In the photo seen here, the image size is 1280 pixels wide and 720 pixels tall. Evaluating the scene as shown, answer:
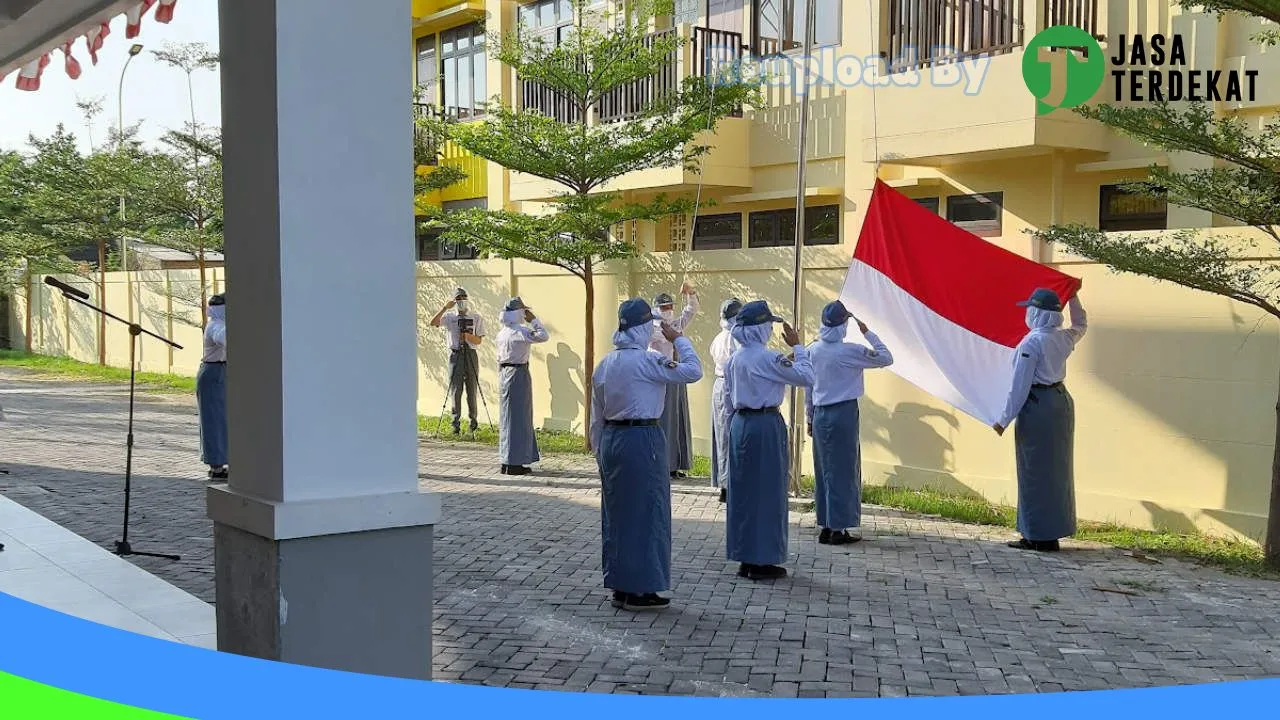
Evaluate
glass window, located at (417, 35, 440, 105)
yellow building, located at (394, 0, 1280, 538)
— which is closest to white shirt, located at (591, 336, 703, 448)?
yellow building, located at (394, 0, 1280, 538)

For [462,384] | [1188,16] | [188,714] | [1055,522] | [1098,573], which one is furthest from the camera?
[462,384]

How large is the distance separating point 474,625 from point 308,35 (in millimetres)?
3634

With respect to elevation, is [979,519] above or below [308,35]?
below

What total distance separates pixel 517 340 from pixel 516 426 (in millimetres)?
901

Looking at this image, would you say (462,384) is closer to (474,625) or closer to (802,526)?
(802,526)

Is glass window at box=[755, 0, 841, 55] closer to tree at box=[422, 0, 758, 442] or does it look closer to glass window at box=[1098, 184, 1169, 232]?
tree at box=[422, 0, 758, 442]

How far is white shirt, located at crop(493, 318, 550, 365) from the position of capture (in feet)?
42.0

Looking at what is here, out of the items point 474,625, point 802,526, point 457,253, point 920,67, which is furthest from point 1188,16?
point 457,253

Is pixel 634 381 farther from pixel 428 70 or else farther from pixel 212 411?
pixel 428 70

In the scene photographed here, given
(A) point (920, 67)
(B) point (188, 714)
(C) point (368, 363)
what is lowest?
(B) point (188, 714)

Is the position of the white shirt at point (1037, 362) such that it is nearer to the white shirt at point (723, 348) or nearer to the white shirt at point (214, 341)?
the white shirt at point (723, 348)

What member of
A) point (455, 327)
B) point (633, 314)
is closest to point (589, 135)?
point (455, 327)

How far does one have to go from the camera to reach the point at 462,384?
52.1ft

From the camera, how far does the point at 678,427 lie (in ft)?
40.1
